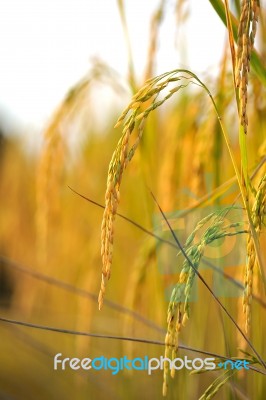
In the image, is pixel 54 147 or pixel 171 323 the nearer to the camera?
pixel 171 323

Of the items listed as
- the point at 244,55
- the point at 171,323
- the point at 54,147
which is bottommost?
the point at 171,323

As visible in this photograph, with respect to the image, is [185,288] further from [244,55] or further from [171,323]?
[244,55]

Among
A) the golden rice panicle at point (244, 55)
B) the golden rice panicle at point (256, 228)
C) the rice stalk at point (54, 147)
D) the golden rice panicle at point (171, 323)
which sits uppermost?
the rice stalk at point (54, 147)

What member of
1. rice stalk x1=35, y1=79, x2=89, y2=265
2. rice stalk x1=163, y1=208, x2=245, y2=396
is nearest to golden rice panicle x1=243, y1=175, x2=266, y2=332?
rice stalk x1=163, y1=208, x2=245, y2=396

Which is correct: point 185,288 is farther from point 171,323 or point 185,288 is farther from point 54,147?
point 54,147

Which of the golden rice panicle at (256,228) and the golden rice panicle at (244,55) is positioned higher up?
the golden rice panicle at (244,55)

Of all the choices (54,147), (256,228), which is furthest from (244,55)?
(54,147)

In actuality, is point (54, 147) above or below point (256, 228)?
above

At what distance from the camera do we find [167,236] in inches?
41.2

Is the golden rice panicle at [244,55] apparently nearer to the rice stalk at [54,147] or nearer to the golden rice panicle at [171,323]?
the golden rice panicle at [171,323]

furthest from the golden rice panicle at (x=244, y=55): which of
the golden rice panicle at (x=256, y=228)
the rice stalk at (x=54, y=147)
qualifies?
the rice stalk at (x=54, y=147)

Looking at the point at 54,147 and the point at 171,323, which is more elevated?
the point at 54,147

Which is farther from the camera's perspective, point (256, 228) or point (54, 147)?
point (54, 147)

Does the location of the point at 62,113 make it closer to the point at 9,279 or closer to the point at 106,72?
the point at 106,72
